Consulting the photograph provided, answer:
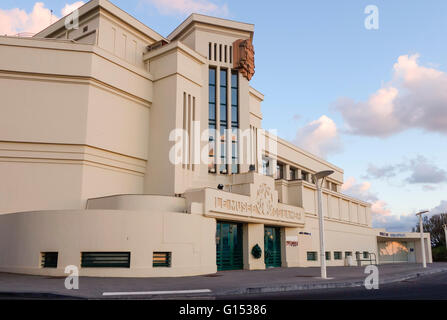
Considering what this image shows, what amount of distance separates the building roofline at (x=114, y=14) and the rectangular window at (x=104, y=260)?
755 inches

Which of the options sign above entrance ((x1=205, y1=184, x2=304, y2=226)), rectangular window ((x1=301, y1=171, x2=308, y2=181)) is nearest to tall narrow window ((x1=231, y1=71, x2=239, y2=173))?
sign above entrance ((x1=205, y1=184, x2=304, y2=226))

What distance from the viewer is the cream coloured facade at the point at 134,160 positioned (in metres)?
20.4

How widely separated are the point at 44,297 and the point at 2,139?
54.1ft

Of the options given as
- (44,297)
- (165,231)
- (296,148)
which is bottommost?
(44,297)

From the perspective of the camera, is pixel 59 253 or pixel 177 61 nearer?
pixel 59 253

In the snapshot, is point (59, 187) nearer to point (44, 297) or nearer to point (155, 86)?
point (155, 86)

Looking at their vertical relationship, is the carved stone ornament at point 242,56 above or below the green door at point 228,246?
above

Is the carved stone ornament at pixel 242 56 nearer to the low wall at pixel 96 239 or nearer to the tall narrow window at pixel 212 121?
the tall narrow window at pixel 212 121

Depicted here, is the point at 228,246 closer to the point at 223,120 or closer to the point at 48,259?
the point at 223,120

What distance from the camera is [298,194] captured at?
3494 cm

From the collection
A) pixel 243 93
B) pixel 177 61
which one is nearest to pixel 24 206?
pixel 177 61

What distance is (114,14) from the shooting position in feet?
101

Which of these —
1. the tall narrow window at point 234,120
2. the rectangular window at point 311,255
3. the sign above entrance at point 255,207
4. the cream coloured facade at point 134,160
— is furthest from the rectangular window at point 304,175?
the tall narrow window at point 234,120
